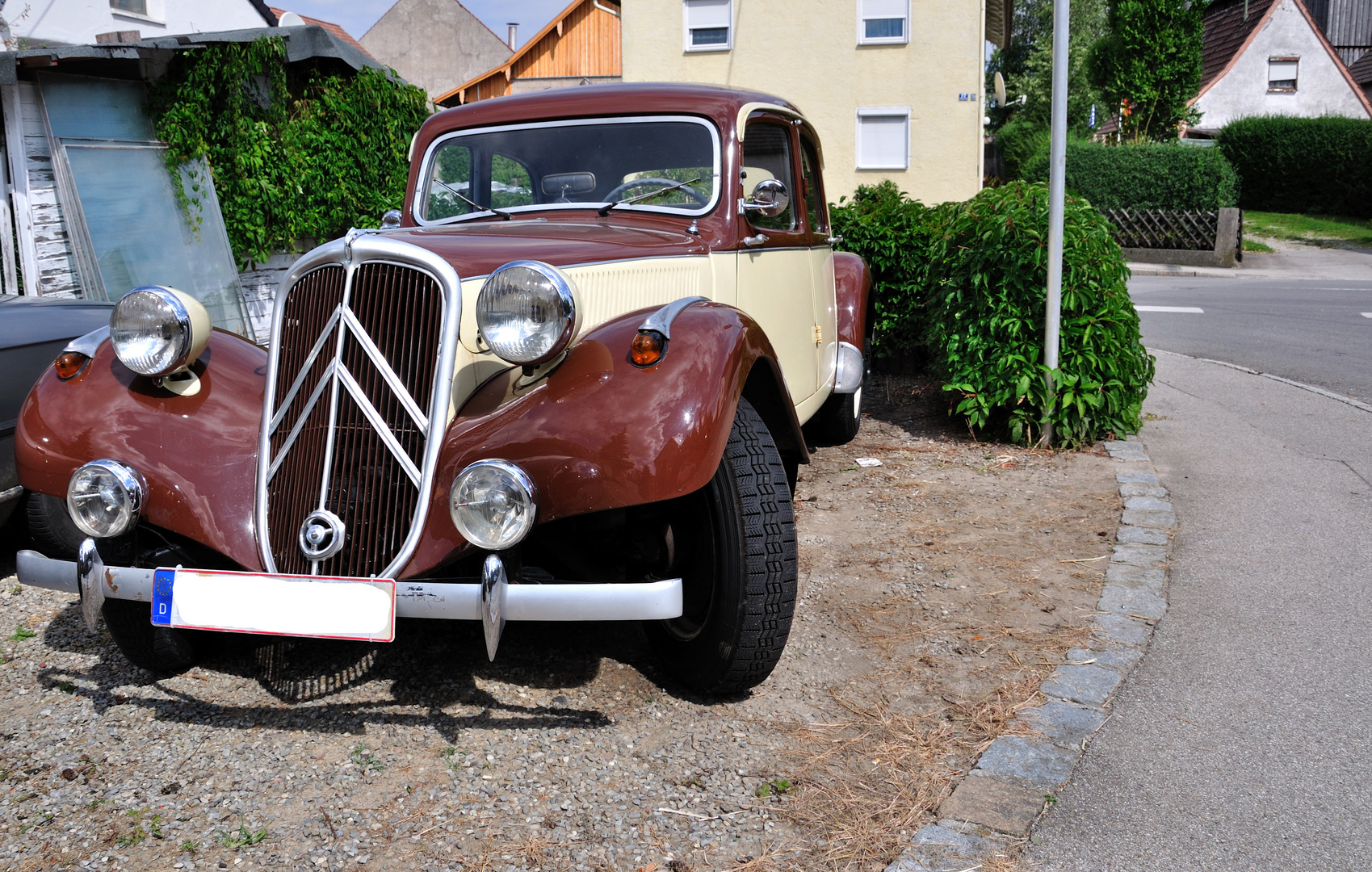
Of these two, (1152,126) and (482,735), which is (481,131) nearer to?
(482,735)

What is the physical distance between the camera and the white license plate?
→ 8.30ft

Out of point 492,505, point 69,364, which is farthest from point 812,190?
point 69,364

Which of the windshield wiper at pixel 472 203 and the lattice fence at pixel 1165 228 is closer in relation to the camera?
the windshield wiper at pixel 472 203

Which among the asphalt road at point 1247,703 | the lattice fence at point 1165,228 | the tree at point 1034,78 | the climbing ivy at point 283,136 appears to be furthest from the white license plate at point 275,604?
the tree at point 1034,78

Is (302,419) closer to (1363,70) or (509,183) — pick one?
(509,183)

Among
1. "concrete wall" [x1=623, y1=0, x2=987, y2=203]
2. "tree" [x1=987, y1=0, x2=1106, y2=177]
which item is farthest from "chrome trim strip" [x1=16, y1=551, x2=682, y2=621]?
"tree" [x1=987, y1=0, x2=1106, y2=177]

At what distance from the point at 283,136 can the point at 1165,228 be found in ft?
59.3

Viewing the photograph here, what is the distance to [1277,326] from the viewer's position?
11.4 meters

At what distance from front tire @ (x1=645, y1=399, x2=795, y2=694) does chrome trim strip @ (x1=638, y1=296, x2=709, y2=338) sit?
1.10ft

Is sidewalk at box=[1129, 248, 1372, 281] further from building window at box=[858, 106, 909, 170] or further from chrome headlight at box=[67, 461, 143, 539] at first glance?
chrome headlight at box=[67, 461, 143, 539]

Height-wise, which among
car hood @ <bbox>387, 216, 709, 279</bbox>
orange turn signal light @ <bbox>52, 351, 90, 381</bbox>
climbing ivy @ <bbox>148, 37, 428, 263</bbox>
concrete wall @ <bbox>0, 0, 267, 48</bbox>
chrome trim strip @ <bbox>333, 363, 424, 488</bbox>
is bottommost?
chrome trim strip @ <bbox>333, 363, 424, 488</bbox>

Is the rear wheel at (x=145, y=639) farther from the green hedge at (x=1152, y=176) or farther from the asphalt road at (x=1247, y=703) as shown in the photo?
the green hedge at (x=1152, y=176)

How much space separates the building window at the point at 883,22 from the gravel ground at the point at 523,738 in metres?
18.1

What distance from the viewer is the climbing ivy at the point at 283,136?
8.78m
